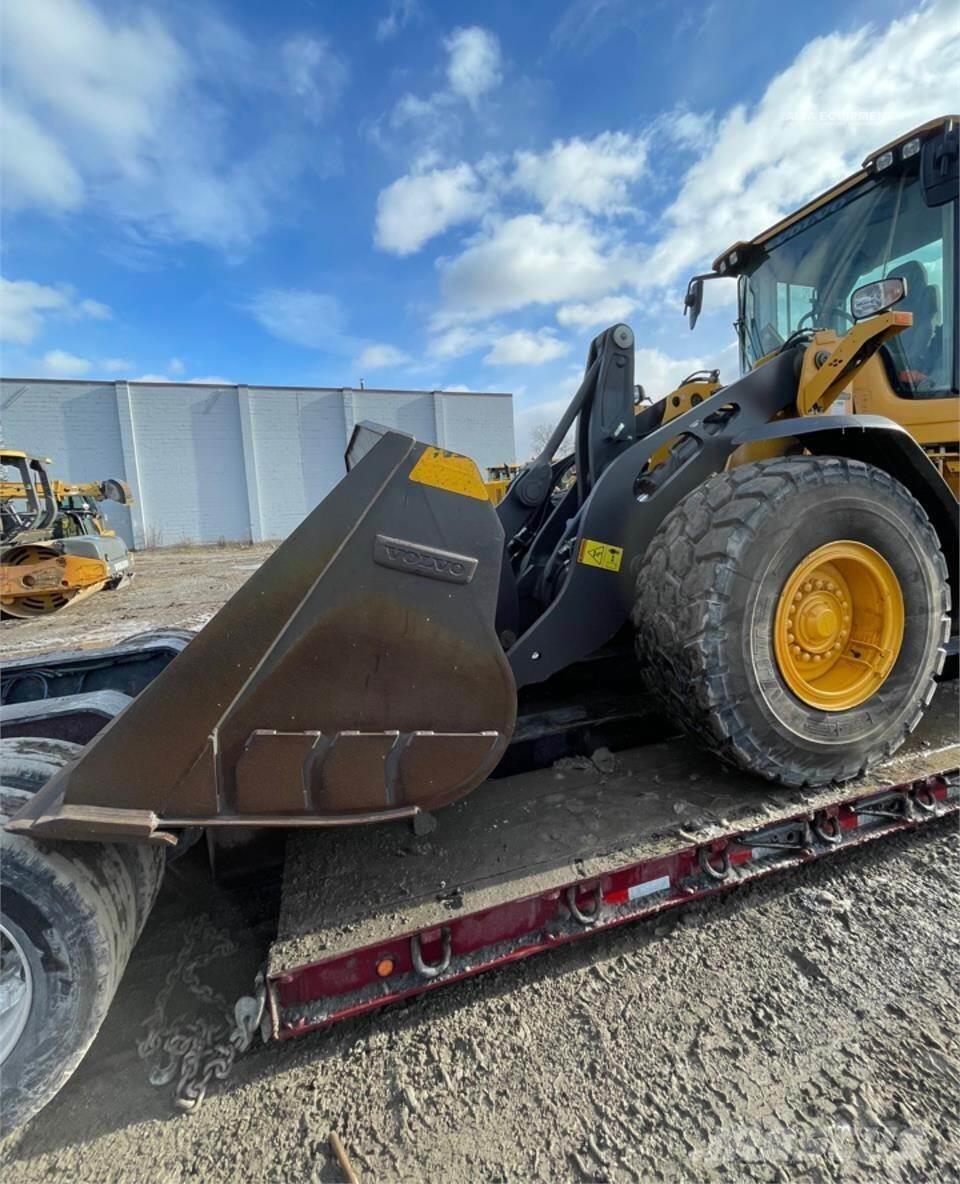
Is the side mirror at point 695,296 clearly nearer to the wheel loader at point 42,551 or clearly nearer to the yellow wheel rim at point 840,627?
the yellow wheel rim at point 840,627

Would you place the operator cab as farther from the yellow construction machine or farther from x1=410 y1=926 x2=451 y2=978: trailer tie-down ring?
x1=410 y1=926 x2=451 y2=978: trailer tie-down ring

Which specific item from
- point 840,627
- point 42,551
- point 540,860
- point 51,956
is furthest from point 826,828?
point 42,551

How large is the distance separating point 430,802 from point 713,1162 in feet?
3.69

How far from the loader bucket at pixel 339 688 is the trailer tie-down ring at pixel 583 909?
0.51 meters

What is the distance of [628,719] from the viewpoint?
2779 mm

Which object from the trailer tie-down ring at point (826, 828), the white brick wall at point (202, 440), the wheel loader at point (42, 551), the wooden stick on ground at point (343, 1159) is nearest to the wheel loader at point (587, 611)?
the trailer tie-down ring at point (826, 828)

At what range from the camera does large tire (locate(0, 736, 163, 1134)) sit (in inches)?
59.4

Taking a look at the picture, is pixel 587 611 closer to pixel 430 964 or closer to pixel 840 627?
pixel 840 627

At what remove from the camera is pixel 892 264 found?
3314 mm

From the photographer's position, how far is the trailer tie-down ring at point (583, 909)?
1946 mm

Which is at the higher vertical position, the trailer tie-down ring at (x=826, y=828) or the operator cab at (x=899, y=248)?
the operator cab at (x=899, y=248)

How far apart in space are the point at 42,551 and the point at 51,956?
11837 mm

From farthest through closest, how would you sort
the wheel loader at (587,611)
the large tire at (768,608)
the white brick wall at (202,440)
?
the white brick wall at (202,440) → the large tire at (768,608) → the wheel loader at (587,611)

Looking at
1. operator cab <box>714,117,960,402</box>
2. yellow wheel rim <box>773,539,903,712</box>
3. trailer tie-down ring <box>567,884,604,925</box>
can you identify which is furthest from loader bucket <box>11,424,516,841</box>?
operator cab <box>714,117,960,402</box>
